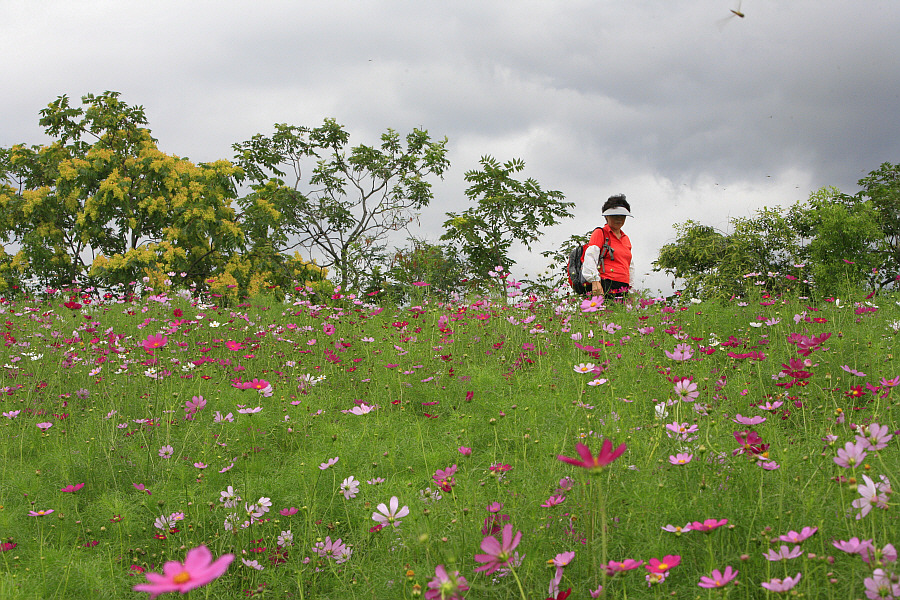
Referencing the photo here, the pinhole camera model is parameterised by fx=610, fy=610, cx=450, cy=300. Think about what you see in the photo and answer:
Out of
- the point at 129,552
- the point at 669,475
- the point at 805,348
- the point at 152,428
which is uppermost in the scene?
the point at 805,348

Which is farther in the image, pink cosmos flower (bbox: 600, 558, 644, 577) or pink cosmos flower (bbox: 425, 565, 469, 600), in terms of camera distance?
pink cosmos flower (bbox: 600, 558, 644, 577)

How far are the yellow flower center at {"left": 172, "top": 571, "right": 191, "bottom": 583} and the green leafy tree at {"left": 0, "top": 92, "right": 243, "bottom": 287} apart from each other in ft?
34.1

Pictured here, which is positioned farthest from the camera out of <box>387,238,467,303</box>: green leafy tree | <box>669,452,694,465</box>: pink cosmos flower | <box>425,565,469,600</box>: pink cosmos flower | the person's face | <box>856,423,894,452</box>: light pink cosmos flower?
<box>387,238,467,303</box>: green leafy tree

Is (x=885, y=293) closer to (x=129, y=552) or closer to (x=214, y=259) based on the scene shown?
(x=129, y=552)

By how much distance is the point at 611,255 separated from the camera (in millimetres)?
5539

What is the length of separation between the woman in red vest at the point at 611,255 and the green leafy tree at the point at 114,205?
7.06m

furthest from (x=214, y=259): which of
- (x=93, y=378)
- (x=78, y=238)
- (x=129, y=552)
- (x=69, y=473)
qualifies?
(x=129, y=552)

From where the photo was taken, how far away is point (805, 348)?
2461mm

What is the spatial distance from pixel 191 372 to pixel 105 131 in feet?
31.8

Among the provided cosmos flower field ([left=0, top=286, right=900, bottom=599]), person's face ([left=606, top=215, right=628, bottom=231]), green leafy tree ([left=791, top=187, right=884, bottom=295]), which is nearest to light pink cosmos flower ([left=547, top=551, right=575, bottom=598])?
cosmos flower field ([left=0, top=286, right=900, bottom=599])

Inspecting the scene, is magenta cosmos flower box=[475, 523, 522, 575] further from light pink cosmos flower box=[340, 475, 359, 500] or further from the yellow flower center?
light pink cosmos flower box=[340, 475, 359, 500]

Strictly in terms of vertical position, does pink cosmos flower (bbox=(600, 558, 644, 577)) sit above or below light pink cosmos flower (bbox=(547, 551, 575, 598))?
above

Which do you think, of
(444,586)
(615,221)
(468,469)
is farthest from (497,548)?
(615,221)

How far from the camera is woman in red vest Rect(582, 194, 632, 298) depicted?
5.41m
